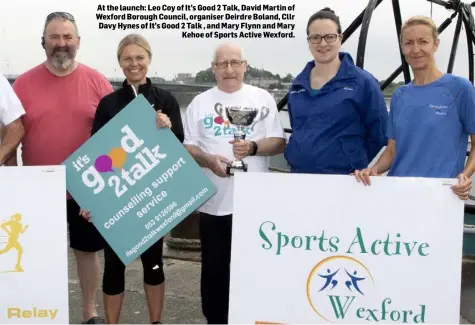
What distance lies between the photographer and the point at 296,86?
3.03 meters

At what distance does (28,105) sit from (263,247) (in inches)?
61.6

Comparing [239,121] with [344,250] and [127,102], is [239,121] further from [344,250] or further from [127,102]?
[344,250]

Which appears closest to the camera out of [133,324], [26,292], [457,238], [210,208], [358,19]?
[457,238]

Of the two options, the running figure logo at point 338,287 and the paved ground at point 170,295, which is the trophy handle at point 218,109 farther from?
the paved ground at point 170,295

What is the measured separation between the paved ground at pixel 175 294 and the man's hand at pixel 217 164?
1.29 m

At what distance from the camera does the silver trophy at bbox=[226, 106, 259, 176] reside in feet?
9.43

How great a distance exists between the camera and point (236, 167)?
2.87 m

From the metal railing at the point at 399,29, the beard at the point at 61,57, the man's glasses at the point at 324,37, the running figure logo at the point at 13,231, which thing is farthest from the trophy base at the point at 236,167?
the metal railing at the point at 399,29

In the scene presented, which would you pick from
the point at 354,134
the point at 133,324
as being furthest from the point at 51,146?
the point at 354,134

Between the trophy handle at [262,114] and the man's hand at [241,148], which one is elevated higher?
the trophy handle at [262,114]

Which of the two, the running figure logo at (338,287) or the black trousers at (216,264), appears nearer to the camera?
the running figure logo at (338,287)

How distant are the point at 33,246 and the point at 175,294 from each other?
1.68 m

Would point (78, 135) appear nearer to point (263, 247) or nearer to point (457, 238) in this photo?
point (263, 247)

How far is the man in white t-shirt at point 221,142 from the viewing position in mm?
3016
